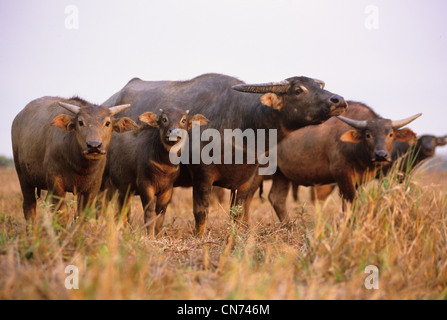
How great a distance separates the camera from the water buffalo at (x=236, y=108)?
5863mm

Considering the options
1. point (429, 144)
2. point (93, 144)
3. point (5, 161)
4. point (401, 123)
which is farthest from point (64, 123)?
point (5, 161)

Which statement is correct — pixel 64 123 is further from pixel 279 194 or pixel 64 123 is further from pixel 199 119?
pixel 279 194

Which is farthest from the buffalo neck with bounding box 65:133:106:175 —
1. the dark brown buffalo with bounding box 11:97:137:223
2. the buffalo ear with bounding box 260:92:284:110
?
the buffalo ear with bounding box 260:92:284:110

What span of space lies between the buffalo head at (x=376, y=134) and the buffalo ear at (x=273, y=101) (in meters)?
1.83

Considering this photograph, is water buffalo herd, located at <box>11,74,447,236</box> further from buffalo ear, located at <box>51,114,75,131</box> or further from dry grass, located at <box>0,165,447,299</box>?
dry grass, located at <box>0,165,447,299</box>

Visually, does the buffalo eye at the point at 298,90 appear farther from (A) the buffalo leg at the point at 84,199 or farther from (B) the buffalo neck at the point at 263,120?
(A) the buffalo leg at the point at 84,199

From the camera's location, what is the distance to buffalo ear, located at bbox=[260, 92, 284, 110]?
5973mm

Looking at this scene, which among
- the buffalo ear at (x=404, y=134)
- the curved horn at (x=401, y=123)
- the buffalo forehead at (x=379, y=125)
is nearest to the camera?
the buffalo forehead at (x=379, y=125)

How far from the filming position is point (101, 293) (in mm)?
2754

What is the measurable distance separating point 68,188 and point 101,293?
3298 mm

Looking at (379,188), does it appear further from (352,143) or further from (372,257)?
(352,143)

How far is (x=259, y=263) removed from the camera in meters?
3.96

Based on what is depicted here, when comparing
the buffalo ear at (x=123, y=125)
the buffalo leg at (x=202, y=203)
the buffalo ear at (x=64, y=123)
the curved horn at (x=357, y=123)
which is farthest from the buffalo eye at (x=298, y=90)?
the buffalo ear at (x=64, y=123)
